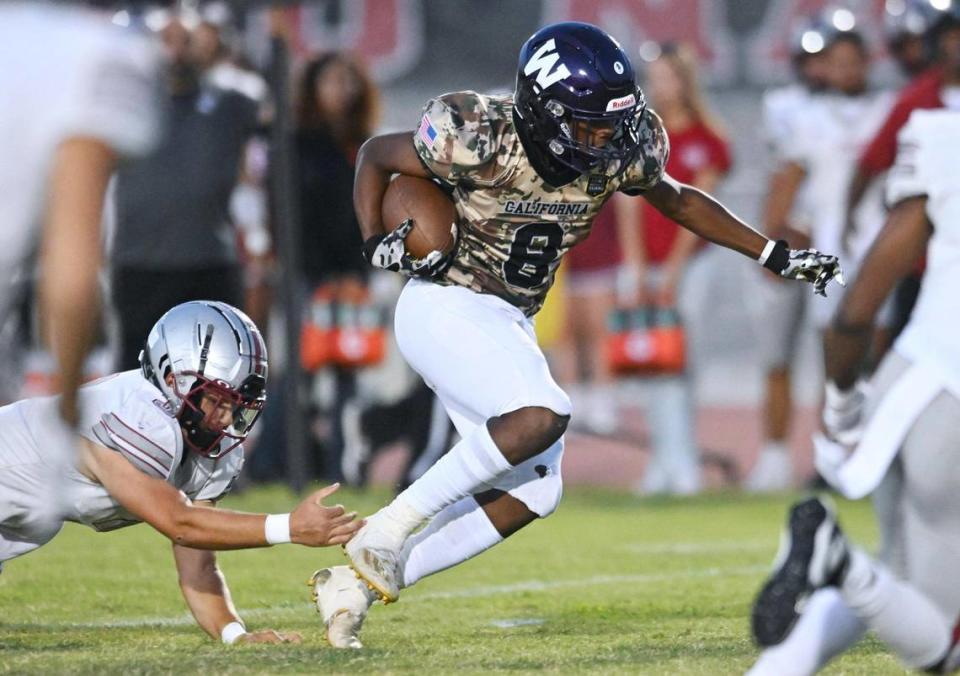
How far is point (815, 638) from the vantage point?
3.62 meters

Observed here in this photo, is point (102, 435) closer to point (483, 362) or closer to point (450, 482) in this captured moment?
point (450, 482)

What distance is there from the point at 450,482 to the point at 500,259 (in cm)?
76

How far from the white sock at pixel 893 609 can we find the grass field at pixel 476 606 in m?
0.71

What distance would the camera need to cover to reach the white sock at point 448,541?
4.98 metres

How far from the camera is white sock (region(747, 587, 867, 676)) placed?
11.8 feet

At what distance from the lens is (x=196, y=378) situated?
15.2ft

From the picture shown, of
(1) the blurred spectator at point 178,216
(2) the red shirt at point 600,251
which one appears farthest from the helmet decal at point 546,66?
(2) the red shirt at point 600,251

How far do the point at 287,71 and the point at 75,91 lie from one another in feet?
18.9

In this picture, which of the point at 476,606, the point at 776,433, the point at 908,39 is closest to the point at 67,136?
the point at 476,606

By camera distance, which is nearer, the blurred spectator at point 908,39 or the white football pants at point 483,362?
the white football pants at point 483,362

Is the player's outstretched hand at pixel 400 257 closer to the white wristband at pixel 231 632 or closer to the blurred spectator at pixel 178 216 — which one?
the white wristband at pixel 231 632

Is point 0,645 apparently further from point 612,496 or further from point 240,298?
point 612,496

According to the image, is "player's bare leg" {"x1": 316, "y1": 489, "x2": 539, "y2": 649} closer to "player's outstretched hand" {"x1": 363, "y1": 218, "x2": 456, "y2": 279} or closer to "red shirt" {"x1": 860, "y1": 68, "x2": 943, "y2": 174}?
"player's outstretched hand" {"x1": 363, "y1": 218, "x2": 456, "y2": 279}

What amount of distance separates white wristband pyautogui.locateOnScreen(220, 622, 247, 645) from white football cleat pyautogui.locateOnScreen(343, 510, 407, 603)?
332 mm
